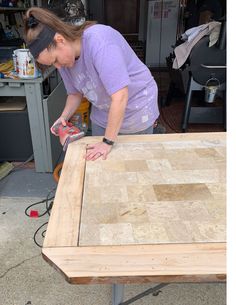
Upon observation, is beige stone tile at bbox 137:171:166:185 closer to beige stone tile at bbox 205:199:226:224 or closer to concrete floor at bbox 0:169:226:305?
beige stone tile at bbox 205:199:226:224

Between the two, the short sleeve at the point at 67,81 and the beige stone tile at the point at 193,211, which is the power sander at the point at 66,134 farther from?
the beige stone tile at the point at 193,211

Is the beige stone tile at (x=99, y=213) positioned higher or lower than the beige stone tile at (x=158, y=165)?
lower

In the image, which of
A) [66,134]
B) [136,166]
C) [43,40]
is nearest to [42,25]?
[43,40]

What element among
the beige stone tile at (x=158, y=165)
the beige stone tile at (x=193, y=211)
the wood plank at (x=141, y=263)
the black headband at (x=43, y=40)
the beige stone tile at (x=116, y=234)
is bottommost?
the wood plank at (x=141, y=263)

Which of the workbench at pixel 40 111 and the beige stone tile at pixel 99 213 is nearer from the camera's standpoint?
the beige stone tile at pixel 99 213

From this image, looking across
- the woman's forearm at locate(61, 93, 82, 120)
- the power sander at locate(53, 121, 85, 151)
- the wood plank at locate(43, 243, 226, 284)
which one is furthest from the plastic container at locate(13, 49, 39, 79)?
the wood plank at locate(43, 243, 226, 284)

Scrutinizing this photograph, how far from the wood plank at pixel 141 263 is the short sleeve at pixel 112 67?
0.57 meters

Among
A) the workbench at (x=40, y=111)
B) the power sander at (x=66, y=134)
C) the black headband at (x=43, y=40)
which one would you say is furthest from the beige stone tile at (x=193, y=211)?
the workbench at (x=40, y=111)

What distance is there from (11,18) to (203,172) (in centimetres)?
314

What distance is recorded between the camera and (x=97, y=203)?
834 mm

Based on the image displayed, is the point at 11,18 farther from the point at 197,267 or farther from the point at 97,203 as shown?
the point at 197,267

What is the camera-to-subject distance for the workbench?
2.13 metres

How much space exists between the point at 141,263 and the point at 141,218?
14 centimetres

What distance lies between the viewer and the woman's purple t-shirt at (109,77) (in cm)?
102
